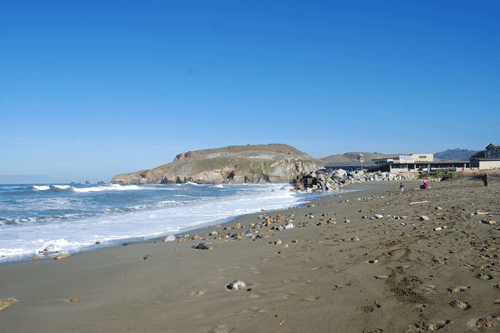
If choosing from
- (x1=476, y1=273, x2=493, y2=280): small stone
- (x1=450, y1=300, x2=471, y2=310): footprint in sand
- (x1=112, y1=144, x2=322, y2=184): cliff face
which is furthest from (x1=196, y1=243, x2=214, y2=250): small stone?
(x1=112, y1=144, x2=322, y2=184): cliff face

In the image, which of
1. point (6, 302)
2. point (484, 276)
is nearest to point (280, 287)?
point (484, 276)

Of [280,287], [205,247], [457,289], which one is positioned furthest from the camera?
[205,247]

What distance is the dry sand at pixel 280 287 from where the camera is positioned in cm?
273

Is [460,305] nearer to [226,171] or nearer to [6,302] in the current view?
[6,302]

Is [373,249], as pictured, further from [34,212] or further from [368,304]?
[34,212]

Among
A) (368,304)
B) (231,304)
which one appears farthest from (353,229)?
(231,304)

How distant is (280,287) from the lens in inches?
143

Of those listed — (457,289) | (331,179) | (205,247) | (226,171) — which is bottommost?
(205,247)

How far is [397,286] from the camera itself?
3.37m

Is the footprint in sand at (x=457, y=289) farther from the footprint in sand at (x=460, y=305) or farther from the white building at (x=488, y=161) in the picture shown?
the white building at (x=488, y=161)

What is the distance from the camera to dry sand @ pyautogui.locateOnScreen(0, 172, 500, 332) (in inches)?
108

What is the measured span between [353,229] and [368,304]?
4618 millimetres

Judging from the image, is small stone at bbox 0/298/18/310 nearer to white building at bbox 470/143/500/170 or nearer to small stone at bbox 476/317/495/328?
small stone at bbox 476/317/495/328

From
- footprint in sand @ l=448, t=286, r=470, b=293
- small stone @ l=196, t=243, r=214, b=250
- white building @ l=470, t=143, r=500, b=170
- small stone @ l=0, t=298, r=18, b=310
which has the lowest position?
small stone @ l=196, t=243, r=214, b=250
